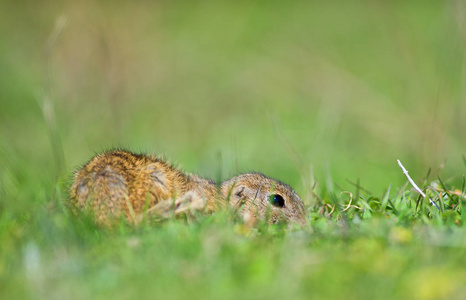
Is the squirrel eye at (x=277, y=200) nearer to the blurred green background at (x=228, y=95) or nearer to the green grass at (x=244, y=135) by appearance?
the green grass at (x=244, y=135)

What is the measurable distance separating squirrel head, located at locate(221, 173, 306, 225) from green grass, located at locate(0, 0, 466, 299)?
27cm

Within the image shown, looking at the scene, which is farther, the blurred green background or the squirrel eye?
the blurred green background

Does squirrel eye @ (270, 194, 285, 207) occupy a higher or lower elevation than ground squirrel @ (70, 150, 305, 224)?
lower

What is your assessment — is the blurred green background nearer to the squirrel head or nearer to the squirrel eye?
the squirrel head

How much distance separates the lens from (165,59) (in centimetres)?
1584

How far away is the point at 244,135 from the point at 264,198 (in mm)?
7299

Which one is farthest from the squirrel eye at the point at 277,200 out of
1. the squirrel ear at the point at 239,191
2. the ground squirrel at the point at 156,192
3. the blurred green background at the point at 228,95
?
the blurred green background at the point at 228,95

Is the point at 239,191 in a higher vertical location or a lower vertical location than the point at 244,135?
higher

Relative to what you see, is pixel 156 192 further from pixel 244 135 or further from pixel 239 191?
pixel 244 135

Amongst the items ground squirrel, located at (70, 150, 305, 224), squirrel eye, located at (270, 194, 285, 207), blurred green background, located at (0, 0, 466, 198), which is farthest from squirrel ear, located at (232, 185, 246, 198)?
blurred green background, located at (0, 0, 466, 198)

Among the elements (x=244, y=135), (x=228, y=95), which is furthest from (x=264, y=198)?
(x=228, y=95)

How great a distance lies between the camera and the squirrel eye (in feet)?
18.0

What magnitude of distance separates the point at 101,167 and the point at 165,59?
11292 mm

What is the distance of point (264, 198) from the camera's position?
5.60 metres
